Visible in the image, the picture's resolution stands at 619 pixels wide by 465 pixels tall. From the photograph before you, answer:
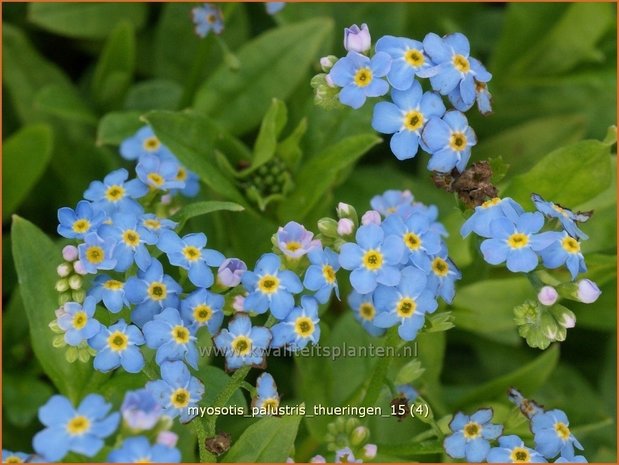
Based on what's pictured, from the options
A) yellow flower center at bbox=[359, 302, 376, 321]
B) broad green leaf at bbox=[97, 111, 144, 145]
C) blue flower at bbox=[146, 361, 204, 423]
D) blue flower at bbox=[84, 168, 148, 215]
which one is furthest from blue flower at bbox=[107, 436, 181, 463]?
broad green leaf at bbox=[97, 111, 144, 145]

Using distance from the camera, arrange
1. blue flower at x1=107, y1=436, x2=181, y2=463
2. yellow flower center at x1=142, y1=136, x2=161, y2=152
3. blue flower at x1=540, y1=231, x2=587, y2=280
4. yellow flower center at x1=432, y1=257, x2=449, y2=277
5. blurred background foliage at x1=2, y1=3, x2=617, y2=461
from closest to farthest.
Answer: blue flower at x1=107, y1=436, x2=181, y2=463, blue flower at x1=540, y1=231, x2=587, y2=280, yellow flower center at x1=432, y1=257, x2=449, y2=277, blurred background foliage at x1=2, y1=3, x2=617, y2=461, yellow flower center at x1=142, y1=136, x2=161, y2=152

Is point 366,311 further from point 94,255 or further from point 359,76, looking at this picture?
point 94,255

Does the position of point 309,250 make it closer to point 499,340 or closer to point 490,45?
point 499,340

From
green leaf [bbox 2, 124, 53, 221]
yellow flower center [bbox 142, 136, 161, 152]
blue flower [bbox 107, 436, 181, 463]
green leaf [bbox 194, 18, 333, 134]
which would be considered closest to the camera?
blue flower [bbox 107, 436, 181, 463]

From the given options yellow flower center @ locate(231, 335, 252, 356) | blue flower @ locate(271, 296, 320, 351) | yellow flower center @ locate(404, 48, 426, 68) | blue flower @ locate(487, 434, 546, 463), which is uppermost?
yellow flower center @ locate(404, 48, 426, 68)

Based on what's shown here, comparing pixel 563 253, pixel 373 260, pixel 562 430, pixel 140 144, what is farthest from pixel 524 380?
pixel 140 144

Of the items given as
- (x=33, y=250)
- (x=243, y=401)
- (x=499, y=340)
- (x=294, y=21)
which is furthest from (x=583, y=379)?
(x=33, y=250)

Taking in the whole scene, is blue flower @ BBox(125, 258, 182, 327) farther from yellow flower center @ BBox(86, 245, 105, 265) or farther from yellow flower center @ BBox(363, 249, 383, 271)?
yellow flower center @ BBox(363, 249, 383, 271)

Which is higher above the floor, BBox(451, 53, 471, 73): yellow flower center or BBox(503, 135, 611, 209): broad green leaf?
BBox(451, 53, 471, 73): yellow flower center
